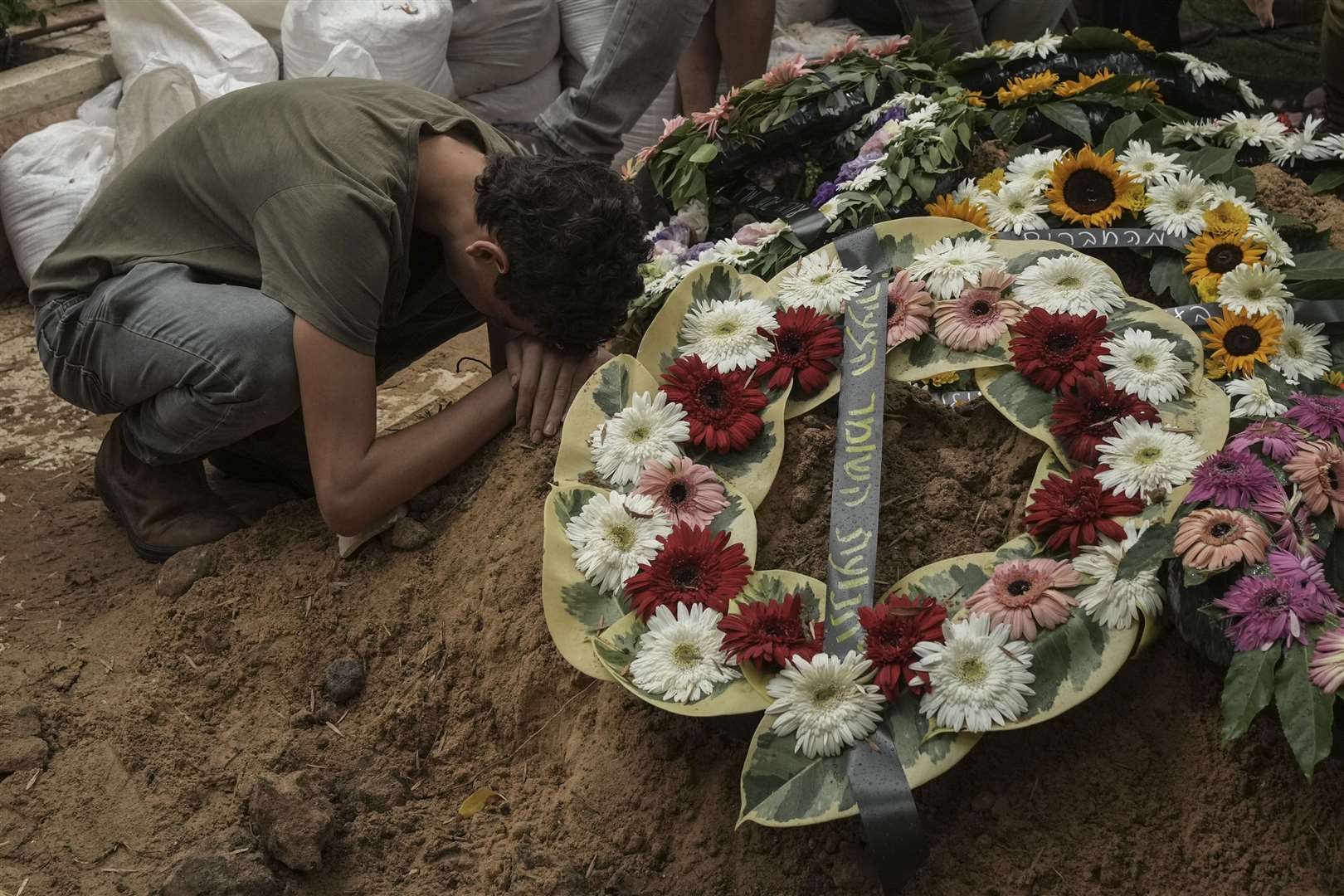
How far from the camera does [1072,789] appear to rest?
186 centimetres

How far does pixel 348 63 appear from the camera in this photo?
393 centimetres

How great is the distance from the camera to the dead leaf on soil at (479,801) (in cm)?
210

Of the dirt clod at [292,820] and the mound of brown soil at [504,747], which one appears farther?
the dirt clod at [292,820]

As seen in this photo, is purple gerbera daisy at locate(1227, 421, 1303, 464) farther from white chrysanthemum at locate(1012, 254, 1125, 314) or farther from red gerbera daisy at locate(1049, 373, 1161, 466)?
white chrysanthemum at locate(1012, 254, 1125, 314)

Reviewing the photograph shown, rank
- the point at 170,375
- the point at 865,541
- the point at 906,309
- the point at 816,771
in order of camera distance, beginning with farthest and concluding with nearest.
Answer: the point at 170,375 < the point at 906,309 < the point at 865,541 < the point at 816,771

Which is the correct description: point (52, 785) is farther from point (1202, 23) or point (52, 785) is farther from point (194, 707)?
point (1202, 23)

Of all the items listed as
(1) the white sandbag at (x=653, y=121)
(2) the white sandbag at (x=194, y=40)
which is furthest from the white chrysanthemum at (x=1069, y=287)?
(2) the white sandbag at (x=194, y=40)

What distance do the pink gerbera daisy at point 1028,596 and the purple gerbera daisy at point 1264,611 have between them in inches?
8.4

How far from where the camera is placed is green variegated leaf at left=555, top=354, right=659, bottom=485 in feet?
7.55

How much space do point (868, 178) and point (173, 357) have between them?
4.79ft

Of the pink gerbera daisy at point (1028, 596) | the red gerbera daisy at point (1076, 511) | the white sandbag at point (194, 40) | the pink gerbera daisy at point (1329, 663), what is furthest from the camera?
the white sandbag at point (194, 40)

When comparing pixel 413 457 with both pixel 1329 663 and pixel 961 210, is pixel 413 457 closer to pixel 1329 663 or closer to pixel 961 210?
pixel 961 210

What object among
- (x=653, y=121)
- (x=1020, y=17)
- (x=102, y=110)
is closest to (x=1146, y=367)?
(x=1020, y=17)

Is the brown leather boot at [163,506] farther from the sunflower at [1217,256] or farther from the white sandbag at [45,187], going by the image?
the sunflower at [1217,256]
